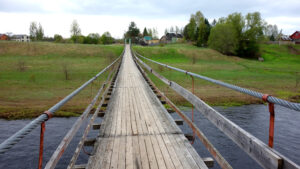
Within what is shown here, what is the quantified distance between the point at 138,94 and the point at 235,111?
827cm

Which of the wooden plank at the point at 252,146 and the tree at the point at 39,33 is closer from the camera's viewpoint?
the wooden plank at the point at 252,146

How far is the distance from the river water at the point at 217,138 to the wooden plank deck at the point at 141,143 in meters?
3.37

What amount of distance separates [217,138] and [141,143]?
6.81 meters

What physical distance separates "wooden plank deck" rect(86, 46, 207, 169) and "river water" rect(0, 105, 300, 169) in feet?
11.0

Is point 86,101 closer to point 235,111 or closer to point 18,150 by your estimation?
point 18,150

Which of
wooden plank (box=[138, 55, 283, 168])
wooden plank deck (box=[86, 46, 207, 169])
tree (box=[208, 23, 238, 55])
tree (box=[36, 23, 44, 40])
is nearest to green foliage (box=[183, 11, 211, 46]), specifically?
tree (box=[208, 23, 238, 55])

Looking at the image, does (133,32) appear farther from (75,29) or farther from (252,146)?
(252,146)

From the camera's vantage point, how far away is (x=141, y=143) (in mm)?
4336

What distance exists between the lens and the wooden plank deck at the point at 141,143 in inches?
140

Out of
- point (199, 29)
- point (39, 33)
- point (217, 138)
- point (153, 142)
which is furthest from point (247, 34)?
point (39, 33)

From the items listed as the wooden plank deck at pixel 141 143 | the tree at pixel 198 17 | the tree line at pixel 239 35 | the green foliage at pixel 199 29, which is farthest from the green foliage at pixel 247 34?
the wooden plank deck at pixel 141 143

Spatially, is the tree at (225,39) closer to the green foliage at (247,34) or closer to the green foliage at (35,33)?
the green foliage at (247,34)

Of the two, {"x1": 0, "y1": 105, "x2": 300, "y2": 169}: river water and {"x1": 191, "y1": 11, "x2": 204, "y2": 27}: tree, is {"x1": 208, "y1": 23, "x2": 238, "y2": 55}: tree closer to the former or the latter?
{"x1": 191, "y1": 11, "x2": 204, "y2": 27}: tree

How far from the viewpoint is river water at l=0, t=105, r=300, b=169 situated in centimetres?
832
